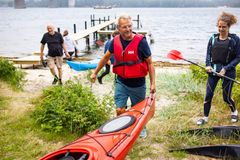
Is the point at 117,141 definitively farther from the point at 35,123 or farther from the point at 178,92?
the point at 178,92

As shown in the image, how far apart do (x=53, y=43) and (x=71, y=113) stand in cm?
385

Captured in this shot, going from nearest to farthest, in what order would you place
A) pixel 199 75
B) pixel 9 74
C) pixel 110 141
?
pixel 110 141, pixel 9 74, pixel 199 75

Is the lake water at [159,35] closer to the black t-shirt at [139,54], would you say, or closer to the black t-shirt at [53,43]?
the black t-shirt at [139,54]

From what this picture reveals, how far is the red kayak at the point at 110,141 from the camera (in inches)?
143

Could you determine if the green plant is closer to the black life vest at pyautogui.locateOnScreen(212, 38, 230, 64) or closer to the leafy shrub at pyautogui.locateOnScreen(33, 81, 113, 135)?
the black life vest at pyautogui.locateOnScreen(212, 38, 230, 64)

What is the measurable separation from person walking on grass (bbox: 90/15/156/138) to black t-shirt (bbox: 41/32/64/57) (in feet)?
14.4

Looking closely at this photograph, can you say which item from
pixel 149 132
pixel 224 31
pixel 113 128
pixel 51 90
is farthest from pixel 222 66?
pixel 51 90

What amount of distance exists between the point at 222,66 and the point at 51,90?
11.9ft

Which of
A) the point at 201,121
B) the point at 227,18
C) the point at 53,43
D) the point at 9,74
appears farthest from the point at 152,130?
the point at 9,74

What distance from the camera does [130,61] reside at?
4516 mm

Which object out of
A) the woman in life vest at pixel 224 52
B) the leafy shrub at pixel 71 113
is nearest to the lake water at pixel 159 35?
the woman in life vest at pixel 224 52

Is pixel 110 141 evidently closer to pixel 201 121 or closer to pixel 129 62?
pixel 129 62

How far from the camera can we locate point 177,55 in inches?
249

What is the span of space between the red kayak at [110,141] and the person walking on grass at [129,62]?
28 centimetres
